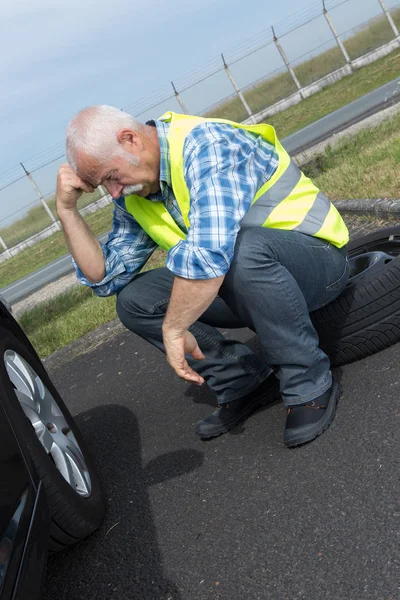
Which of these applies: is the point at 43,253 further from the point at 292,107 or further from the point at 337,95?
the point at 292,107

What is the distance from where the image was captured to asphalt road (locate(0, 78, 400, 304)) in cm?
1531

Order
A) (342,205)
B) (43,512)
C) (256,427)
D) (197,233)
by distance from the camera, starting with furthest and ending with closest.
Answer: (342,205) → (256,427) → (197,233) → (43,512)

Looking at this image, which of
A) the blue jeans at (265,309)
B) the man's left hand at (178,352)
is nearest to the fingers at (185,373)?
the man's left hand at (178,352)

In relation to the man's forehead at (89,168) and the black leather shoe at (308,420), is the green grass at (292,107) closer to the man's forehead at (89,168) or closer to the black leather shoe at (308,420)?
the man's forehead at (89,168)

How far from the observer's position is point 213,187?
2.96 meters

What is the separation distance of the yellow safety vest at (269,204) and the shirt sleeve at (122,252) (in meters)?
0.21

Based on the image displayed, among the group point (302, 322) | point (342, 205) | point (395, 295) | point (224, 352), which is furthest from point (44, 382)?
point (342, 205)

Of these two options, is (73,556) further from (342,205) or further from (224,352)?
(342,205)

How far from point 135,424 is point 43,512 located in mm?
1787

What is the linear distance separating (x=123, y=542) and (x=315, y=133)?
50.0 feet

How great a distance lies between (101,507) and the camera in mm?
3221

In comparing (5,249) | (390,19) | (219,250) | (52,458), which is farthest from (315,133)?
(52,458)

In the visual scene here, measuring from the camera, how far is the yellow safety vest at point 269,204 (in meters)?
3.20

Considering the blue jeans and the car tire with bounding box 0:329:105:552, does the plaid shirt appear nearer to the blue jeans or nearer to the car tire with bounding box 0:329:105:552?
the blue jeans
